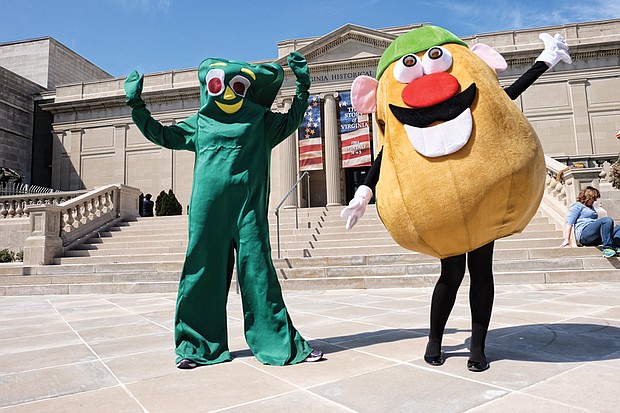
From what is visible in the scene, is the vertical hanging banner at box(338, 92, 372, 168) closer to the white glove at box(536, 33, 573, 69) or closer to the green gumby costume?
the green gumby costume

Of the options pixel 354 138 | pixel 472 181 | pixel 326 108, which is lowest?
pixel 472 181

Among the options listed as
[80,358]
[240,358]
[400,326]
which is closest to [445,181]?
[240,358]

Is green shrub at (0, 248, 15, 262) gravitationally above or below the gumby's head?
below

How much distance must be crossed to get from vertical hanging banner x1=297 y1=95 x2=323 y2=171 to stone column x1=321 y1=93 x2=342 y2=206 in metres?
0.39

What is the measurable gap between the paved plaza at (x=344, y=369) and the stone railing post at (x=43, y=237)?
6.11 m

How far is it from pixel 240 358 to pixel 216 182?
47.6 inches

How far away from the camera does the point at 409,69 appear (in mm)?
2369

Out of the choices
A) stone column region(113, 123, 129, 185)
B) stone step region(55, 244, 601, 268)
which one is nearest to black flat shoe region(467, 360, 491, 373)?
stone step region(55, 244, 601, 268)

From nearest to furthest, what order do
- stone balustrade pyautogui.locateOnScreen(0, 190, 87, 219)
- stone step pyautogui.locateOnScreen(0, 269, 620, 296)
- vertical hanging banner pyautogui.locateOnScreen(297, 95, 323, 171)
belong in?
stone step pyautogui.locateOnScreen(0, 269, 620, 296) → stone balustrade pyautogui.locateOnScreen(0, 190, 87, 219) → vertical hanging banner pyautogui.locateOnScreen(297, 95, 323, 171)

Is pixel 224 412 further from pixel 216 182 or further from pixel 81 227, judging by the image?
pixel 81 227

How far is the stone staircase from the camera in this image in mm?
7156

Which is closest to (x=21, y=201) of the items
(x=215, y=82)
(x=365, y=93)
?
(x=215, y=82)

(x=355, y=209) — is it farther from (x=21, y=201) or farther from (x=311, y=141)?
(x=311, y=141)

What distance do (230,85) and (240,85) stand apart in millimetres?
83
